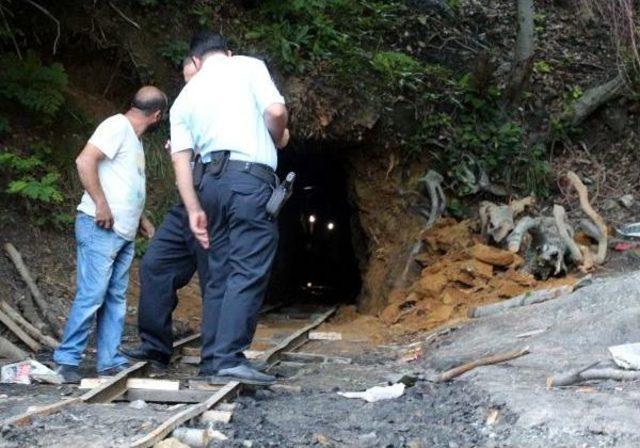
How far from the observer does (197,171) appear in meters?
5.44

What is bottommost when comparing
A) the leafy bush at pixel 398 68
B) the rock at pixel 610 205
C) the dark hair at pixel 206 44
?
the rock at pixel 610 205

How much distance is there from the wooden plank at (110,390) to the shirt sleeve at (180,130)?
4.49ft

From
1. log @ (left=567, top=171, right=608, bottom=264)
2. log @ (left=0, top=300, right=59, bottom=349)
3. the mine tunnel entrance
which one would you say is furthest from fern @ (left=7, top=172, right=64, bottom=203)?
the mine tunnel entrance

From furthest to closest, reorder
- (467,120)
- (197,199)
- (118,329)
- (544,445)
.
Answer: (467,120) < (118,329) < (197,199) < (544,445)

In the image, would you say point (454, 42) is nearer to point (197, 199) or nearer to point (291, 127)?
point (291, 127)

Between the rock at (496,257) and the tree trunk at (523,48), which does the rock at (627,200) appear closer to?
the tree trunk at (523,48)

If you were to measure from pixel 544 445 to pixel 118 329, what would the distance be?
3249 millimetres

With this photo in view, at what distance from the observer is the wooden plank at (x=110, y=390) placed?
4.73 m

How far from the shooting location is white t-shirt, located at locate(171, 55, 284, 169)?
17.5 feet

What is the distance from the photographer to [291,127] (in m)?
11.5

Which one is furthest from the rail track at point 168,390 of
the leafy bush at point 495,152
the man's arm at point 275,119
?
the leafy bush at point 495,152

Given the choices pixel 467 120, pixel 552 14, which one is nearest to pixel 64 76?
pixel 467 120

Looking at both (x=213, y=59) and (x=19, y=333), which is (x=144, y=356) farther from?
(x=213, y=59)

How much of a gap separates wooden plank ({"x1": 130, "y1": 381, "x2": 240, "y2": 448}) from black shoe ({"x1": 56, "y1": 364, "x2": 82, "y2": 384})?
125cm
